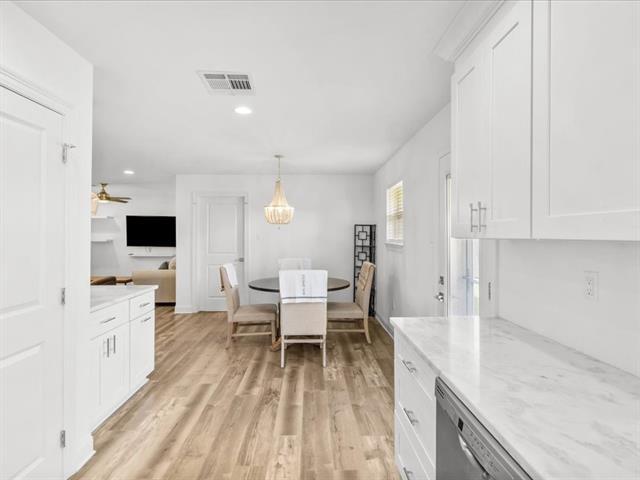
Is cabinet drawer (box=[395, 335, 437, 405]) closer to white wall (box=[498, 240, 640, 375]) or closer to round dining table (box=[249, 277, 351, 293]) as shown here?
white wall (box=[498, 240, 640, 375])

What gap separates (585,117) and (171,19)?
1.82 meters

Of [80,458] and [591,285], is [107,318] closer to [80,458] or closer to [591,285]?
[80,458]

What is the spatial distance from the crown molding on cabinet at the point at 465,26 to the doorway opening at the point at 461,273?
3.85 feet

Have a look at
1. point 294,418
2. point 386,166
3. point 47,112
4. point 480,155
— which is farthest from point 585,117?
point 386,166

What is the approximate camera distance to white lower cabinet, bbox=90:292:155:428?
7.74 ft

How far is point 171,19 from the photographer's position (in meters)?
1.74

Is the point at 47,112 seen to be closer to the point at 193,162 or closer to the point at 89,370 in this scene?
the point at 89,370

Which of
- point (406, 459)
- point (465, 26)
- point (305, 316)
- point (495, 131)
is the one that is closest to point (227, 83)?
point (465, 26)

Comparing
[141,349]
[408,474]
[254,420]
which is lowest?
[254,420]

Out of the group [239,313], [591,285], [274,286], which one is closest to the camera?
[591,285]

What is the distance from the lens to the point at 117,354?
2619mm

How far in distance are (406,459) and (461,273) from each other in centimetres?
146

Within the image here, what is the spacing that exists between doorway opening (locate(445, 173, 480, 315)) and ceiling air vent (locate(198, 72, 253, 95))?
1703 mm

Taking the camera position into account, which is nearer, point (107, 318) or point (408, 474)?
point (408, 474)
